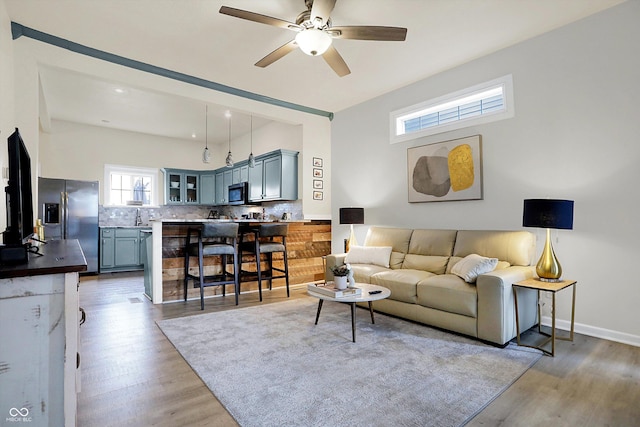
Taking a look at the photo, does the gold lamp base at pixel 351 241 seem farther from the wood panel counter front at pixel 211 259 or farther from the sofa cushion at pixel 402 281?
the sofa cushion at pixel 402 281

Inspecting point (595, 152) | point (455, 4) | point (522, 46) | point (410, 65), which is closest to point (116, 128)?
point (410, 65)

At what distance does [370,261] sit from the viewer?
4.16 m

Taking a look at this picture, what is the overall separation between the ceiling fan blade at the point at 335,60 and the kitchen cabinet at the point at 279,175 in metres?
2.56

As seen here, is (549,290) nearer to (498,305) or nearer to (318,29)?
(498,305)

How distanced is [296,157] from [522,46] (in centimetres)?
356

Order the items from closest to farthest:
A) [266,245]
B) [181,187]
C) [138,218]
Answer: [266,245]
[138,218]
[181,187]

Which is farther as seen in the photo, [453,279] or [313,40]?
[453,279]

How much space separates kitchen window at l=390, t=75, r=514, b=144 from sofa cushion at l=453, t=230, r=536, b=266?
1.29 metres

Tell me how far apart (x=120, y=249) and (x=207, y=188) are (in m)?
2.36

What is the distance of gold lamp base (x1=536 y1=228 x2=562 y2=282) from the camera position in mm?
2744

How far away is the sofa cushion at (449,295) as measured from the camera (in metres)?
2.83

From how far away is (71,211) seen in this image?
5809mm

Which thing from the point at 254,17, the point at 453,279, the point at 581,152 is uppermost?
the point at 254,17

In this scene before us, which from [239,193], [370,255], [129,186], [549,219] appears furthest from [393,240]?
[129,186]
